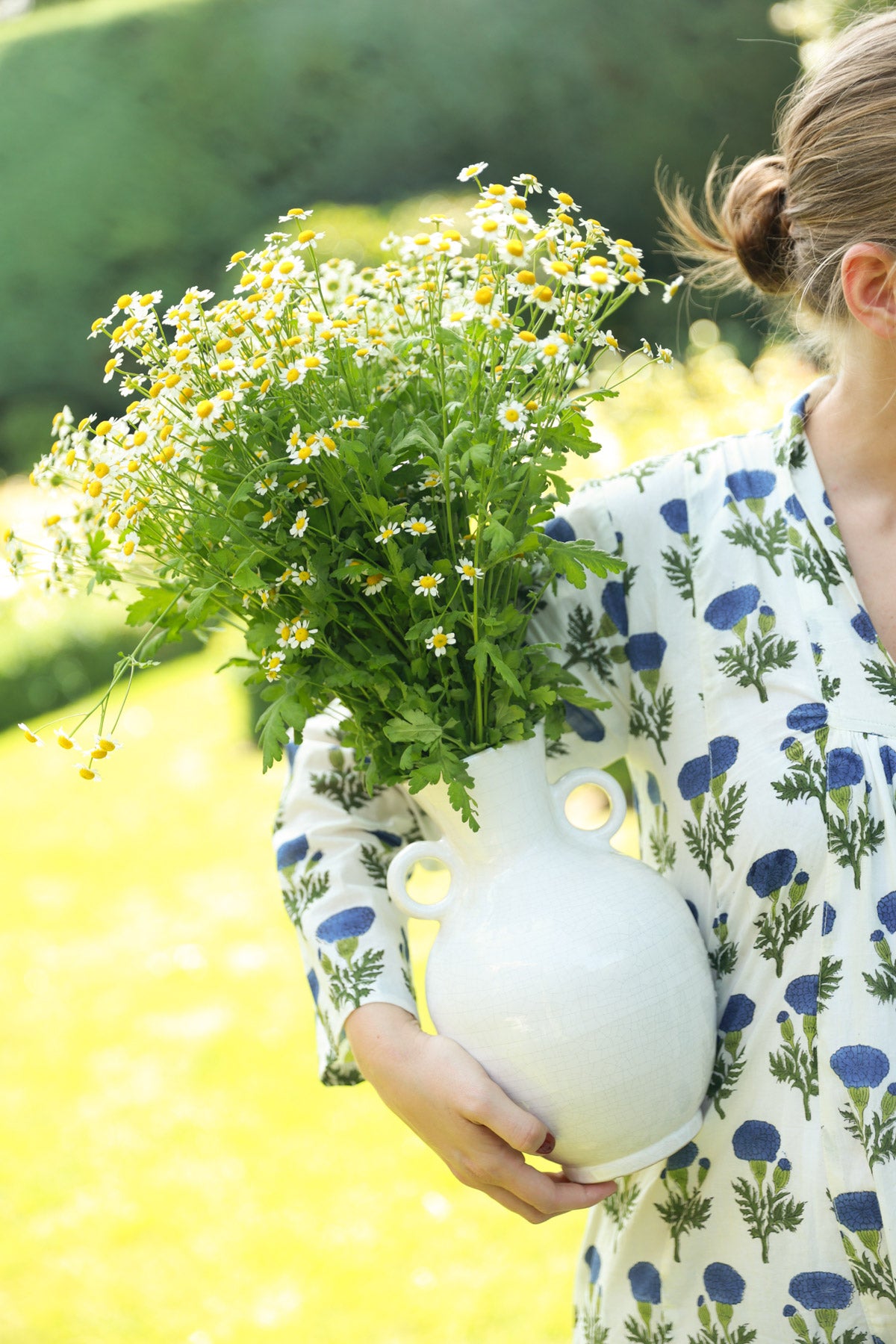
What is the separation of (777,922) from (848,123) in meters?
0.86

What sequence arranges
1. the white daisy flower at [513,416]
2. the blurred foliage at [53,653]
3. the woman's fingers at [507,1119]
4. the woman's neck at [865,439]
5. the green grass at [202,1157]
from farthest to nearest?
the blurred foliage at [53,653] → the green grass at [202,1157] → the woman's neck at [865,439] → the woman's fingers at [507,1119] → the white daisy flower at [513,416]

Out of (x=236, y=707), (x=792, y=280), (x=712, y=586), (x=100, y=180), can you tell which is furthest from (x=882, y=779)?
(x=100, y=180)

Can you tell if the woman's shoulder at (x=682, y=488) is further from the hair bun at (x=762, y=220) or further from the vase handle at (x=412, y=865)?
the vase handle at (x=412, y=865)

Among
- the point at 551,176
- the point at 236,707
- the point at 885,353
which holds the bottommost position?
the point at 236,707

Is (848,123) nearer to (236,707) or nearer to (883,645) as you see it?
(883,645)

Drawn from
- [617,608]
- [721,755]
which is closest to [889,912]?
[721,755]

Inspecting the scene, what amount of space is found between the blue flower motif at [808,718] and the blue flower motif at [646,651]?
181 millimetres

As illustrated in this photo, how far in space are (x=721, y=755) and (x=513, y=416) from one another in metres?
0.49

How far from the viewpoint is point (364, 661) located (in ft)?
3.83

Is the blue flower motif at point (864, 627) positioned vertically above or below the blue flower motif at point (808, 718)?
above

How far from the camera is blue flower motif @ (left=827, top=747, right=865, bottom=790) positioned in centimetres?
120

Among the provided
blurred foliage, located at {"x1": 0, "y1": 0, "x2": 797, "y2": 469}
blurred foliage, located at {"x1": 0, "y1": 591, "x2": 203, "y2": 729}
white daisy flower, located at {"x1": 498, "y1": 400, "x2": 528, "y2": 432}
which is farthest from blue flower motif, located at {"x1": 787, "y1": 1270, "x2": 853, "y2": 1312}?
blurred foliage, located at {"x1": 0, "y1": 0, "x2": 797, "y2": 469}

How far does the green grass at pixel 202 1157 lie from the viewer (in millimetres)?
2984

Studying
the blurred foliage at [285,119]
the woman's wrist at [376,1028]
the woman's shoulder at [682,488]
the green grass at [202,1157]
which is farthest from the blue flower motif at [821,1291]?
the blurred foliage at [285,119]
